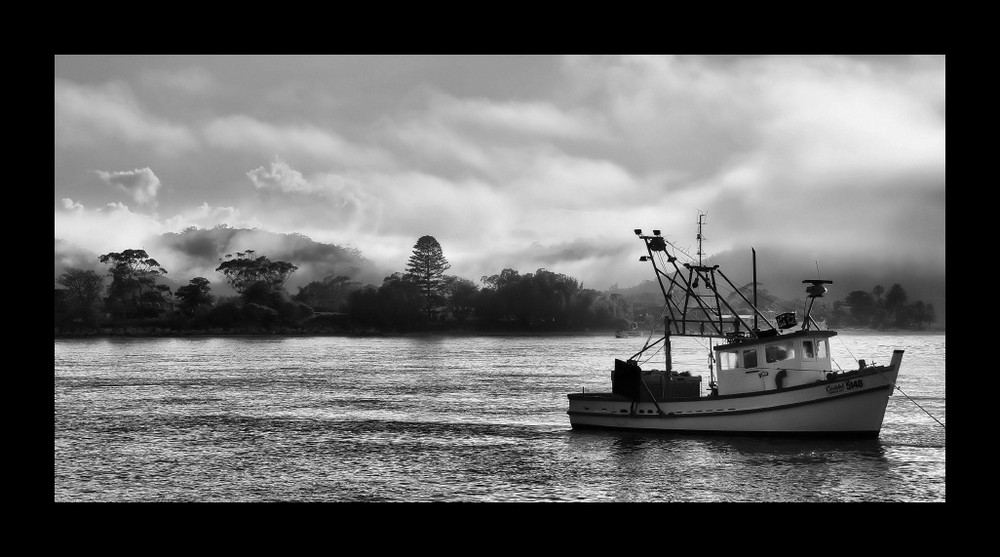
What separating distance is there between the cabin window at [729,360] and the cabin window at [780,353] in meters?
1.27

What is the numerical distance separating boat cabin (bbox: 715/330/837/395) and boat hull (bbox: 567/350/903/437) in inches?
33.7

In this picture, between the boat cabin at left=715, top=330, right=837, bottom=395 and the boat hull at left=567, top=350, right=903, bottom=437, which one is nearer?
the boat hull at left=567, top=350, right=903, bottom=437

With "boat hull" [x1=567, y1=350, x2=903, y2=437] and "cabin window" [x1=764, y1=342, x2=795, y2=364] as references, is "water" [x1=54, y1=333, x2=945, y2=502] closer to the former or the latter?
"boat hull" [x1=567, y1=350, x2=903, y2=437]

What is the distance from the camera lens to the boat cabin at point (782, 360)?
1342 inches

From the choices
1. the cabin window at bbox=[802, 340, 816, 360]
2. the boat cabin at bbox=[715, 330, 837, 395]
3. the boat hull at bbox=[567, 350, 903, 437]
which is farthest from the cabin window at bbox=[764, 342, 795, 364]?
the boat hull at bbox=[567, 350, 903, 437]

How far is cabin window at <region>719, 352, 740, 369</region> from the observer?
35.0m

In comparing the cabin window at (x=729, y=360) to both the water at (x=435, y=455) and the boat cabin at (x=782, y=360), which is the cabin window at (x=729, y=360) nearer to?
the boat cabin at (x=782, y=360)

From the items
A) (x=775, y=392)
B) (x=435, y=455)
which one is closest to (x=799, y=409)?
(x=775, y=392)

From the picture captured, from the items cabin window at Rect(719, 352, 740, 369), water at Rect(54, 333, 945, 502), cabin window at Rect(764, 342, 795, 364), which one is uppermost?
cabin window at Rect(764, 342, 795, 364)

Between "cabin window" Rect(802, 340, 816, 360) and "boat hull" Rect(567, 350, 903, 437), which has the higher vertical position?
"cabin window" Rect(802, 340, 816, 360)

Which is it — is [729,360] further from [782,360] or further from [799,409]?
[799,409]

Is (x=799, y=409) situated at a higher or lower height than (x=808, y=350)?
lower

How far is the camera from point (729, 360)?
3519 cm

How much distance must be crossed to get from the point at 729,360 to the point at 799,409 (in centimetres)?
343
